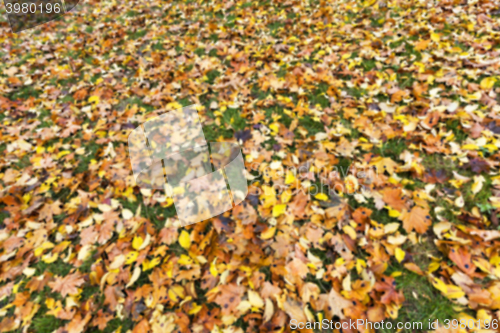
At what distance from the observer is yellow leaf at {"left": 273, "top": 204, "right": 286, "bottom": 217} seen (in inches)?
78.1

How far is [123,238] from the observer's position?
6.49 ft

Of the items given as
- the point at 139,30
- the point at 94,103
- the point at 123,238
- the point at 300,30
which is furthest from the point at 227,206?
the point at 139,30

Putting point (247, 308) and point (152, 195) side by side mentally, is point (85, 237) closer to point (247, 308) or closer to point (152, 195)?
point (152, 195)

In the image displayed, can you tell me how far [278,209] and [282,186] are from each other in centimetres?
24

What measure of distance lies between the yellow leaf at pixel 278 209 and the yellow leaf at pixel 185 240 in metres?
0.74

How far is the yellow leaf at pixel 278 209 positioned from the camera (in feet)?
6.51

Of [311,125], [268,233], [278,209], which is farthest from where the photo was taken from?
[311,125]

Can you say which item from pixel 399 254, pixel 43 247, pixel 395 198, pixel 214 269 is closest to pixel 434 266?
pixel 399 254

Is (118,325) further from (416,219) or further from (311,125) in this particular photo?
(311,125)

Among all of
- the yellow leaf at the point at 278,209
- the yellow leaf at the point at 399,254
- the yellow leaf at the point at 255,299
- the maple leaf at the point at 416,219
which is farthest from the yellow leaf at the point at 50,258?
the maple leaf at the point at 416,219

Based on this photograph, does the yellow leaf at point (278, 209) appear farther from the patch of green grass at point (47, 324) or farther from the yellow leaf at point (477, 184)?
the patch of green grass at point (47, 324)

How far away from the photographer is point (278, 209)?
2004 millimetres

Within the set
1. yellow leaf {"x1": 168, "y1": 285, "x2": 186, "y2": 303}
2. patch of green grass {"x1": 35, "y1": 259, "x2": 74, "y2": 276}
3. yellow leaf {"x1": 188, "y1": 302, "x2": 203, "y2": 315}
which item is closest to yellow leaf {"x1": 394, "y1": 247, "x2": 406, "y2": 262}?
Answer: yellow leaf {"x1": 188, "y1": 302, "x2": 203, "y2": 315}

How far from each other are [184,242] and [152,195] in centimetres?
62
